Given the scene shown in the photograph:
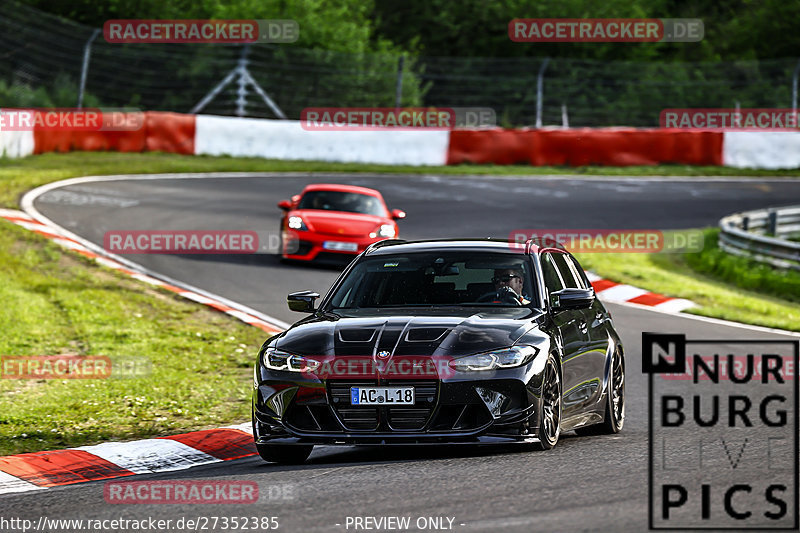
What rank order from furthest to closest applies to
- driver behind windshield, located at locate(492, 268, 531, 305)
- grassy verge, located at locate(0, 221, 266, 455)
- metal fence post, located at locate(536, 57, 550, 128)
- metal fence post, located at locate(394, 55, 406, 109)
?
metal fence post, located at locate(394, 55, 406, 109), metal fence post, located at locate(536, 57, 550, 128), grassy verge, located at locate(0, 221, 266, 455), driver behind windshield, located at locate(492, 268, 531, 305)

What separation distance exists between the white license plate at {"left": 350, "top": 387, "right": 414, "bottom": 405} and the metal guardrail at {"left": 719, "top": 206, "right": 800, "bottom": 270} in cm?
1428

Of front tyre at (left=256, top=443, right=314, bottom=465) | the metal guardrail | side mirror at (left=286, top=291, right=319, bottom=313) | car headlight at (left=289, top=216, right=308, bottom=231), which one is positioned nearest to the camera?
front tyre at (left=256, top=443, right=314, bottom=465)

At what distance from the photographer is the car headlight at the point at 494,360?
7273 mm

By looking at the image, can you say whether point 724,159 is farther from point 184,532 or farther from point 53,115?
point 184,532

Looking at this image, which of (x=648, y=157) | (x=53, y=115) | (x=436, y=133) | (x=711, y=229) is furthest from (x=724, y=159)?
(x=53, y=115)

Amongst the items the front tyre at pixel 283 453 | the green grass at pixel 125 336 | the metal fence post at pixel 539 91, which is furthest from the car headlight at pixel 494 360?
the metal fence post at pixel 539 91

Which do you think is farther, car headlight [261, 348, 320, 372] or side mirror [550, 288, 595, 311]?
side mirror [550, 288, 595, 311]

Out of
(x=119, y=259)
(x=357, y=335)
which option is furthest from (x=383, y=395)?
(x=119, y=259)

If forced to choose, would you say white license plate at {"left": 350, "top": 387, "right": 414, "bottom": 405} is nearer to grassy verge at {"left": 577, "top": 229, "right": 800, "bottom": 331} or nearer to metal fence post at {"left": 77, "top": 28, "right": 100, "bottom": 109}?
grassy verge at {"left": 577, "top": 229, "right": 800, "bottom": 331}

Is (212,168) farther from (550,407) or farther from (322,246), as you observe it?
(550,407)

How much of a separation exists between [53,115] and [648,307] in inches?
696

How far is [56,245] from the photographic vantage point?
17.7 meters

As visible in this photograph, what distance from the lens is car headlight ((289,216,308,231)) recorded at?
18.6 meters

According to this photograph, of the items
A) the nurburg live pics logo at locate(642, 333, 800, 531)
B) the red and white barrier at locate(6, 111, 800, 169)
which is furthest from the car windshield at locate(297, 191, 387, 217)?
the red and white barrier at locate(6, 111, 800, 169)
